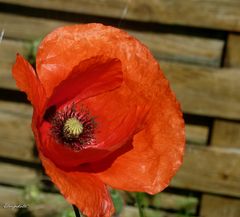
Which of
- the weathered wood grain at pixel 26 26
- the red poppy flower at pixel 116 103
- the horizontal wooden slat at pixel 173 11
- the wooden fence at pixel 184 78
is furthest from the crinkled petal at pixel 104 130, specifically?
the weathered wood grain at pixel 26 26

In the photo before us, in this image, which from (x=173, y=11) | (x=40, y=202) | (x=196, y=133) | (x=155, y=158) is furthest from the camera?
(x=40, y=202)

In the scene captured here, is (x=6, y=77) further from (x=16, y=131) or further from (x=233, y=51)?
(x=233, y=51)

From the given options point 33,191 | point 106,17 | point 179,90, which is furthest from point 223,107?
point 33,191

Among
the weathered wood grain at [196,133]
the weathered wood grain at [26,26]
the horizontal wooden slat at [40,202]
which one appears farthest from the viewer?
the horizontal wooden slat at [40,202]

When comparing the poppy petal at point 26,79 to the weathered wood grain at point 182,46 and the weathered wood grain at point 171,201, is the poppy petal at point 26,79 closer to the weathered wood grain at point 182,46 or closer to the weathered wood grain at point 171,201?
the weathered wood grain at point 182,46

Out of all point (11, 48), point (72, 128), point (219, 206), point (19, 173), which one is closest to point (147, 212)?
point (219, 206)

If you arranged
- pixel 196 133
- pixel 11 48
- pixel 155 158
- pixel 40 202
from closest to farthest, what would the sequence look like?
pixel 155 158 → pixel 11 48 → pixel 196 133 → pixel 40 202

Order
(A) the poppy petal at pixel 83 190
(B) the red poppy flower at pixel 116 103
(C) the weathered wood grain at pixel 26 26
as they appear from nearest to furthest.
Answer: (A) the poppy petal at pixel 83 190 → (B) the red poppy flower at pixel 116 103 → (C) the weathered wood grain at pixel 26 26

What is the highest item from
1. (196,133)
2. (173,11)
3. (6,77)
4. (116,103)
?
(116,103)
